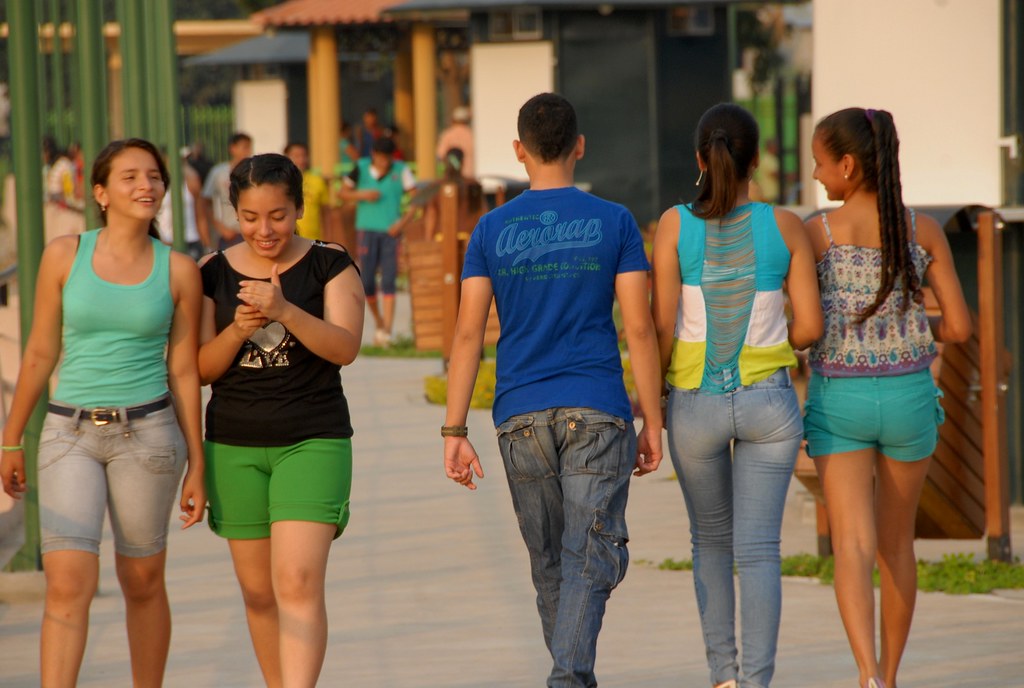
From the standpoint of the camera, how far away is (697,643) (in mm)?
6211

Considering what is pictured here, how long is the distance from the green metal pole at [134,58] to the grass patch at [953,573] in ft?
24.9

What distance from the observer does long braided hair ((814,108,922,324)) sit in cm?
492

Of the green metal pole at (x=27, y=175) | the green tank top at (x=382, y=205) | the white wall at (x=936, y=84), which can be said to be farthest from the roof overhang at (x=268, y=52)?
the green metal pole at (x=27, y=175)

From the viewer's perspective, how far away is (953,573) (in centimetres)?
702

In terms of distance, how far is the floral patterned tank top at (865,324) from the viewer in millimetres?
4949

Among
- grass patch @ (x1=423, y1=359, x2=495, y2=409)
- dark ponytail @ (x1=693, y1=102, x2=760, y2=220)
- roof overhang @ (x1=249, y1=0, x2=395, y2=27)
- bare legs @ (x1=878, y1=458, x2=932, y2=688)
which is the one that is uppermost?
roof overhang @ (x1=249, y1=0, x2=395, y2=27)

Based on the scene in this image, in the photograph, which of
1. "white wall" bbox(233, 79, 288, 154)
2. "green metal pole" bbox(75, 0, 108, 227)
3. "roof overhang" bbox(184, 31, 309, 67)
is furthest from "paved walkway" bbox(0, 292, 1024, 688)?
"white wall" bbox(233, 79, 288, 154)

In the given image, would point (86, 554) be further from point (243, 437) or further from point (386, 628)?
point (386, 628)

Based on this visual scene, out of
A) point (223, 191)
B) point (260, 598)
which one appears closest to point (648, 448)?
point (260, 598)

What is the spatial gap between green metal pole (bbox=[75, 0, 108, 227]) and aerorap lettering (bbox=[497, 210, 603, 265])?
4.74m

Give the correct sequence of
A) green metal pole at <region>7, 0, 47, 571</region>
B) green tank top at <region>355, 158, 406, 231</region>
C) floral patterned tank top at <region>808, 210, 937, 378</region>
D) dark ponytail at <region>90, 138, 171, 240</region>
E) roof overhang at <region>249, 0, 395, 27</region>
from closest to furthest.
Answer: dark ponytail at <region>90, 138, 171, 240</region> < floral patterned tank top at <region>808, 210, 937, 378</region> < green metal pole at <region>7, 0, 47, 571</region> < green tank top at <region>355, 158, 406, 231</region> < roof overhang at <region>249, 0, 395, 27</region>

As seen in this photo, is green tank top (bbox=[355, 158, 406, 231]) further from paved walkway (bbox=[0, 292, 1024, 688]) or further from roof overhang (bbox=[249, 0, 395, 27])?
roof overhang (bbox=[249, 0, 395, 27])

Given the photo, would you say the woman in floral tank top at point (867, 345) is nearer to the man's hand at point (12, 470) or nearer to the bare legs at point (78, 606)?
the bare legs at point (78, 606)

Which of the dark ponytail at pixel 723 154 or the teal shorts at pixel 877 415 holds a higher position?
the dark ponytail at pixel 723 154
